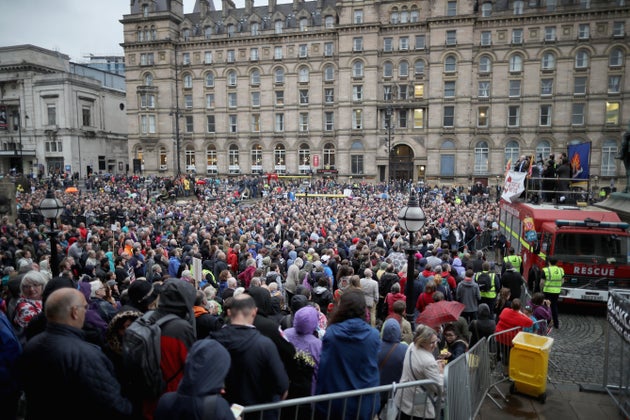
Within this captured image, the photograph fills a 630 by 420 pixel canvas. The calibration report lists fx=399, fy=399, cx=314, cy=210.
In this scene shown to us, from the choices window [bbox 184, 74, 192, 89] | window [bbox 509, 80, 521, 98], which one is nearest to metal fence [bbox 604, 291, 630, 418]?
window [bbox 509, 80, 521, 98]

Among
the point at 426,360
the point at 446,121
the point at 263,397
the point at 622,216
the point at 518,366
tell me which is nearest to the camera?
the point at 263,397

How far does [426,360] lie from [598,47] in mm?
51427

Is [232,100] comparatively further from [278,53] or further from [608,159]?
[608,159]

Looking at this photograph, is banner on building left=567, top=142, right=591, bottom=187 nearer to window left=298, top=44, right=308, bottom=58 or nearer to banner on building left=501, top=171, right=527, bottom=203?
banner on building left=501, top=171, right=527, bottom=203

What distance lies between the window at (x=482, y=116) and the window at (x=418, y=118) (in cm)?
633

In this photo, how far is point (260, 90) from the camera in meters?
52.7

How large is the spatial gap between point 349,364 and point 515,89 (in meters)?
49.6

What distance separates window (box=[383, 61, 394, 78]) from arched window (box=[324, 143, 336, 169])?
10.8 metres

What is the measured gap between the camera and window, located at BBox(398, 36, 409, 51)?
155 ft

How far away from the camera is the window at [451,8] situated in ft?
147

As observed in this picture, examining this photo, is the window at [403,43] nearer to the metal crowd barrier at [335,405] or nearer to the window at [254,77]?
the window at [254,77]

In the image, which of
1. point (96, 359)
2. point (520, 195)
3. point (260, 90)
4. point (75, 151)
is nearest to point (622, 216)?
point (520, 195)

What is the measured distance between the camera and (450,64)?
45906 mm

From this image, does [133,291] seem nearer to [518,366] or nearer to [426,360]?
[426,360]
